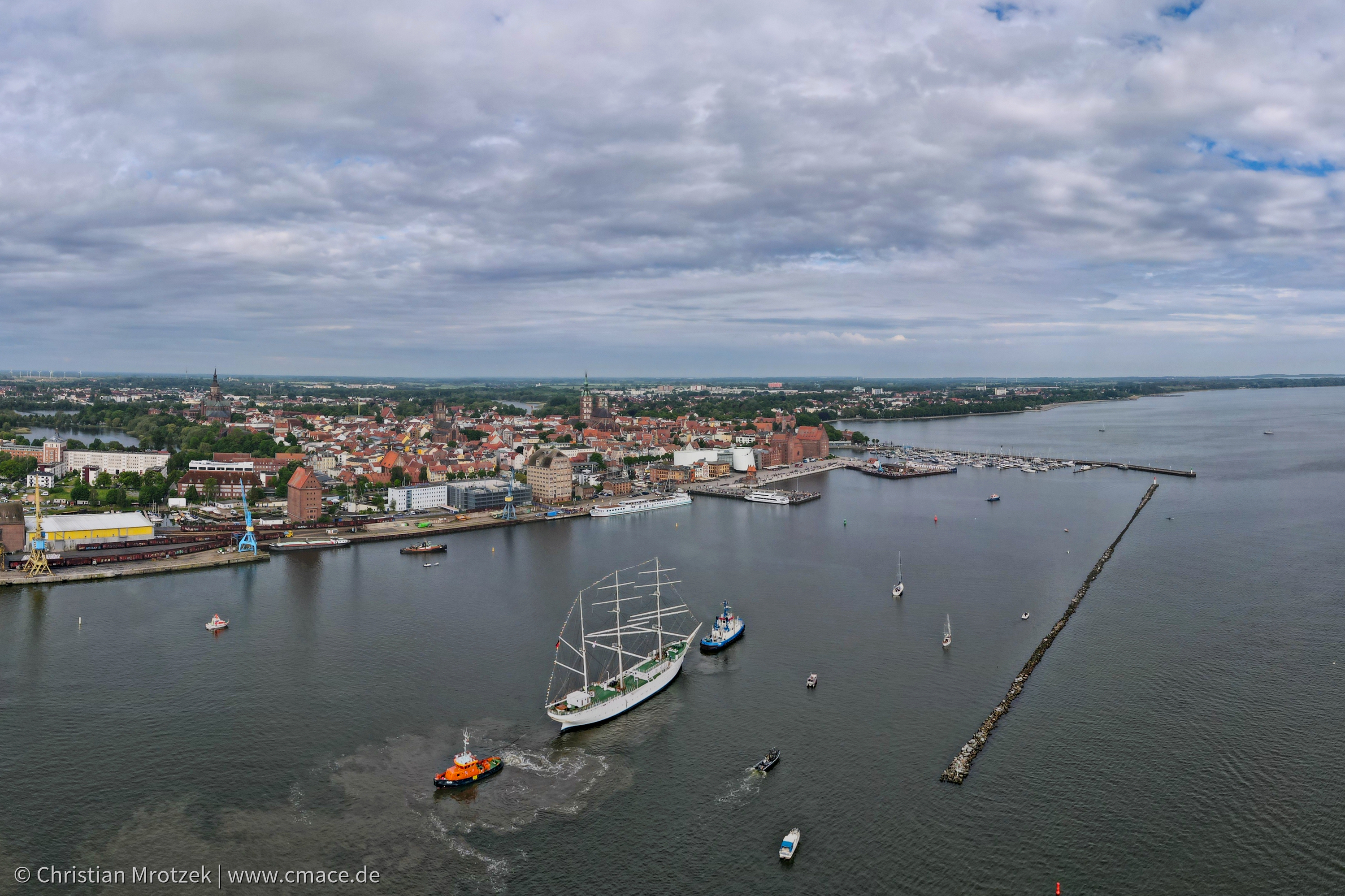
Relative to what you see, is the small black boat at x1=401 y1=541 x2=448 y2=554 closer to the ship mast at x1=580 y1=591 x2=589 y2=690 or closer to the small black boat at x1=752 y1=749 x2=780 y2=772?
the ship mast at x1=580 y1=591 x2=589 y2=690

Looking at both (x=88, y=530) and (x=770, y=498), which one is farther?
(x=770, y=498)

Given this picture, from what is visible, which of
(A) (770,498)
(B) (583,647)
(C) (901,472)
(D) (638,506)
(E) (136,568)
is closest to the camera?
(B) (583,647)

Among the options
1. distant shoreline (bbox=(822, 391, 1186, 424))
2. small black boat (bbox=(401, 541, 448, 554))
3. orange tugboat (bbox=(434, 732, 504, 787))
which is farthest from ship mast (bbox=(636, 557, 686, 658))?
distant shoreline (bbox=(822, 391, 1186, 424))

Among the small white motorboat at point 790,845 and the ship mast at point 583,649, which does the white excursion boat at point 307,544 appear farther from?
the small white motorboat at point 790,845

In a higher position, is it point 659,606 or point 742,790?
point 659,606

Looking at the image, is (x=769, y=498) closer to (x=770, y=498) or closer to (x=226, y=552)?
(x=770, y=498)

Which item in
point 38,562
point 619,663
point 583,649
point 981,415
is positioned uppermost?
point 981,415

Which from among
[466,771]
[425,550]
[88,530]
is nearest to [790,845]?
[466,771]

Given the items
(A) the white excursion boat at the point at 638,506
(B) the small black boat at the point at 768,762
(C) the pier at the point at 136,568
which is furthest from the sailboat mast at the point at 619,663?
(A) the white excursion boat at the point at 638,506
